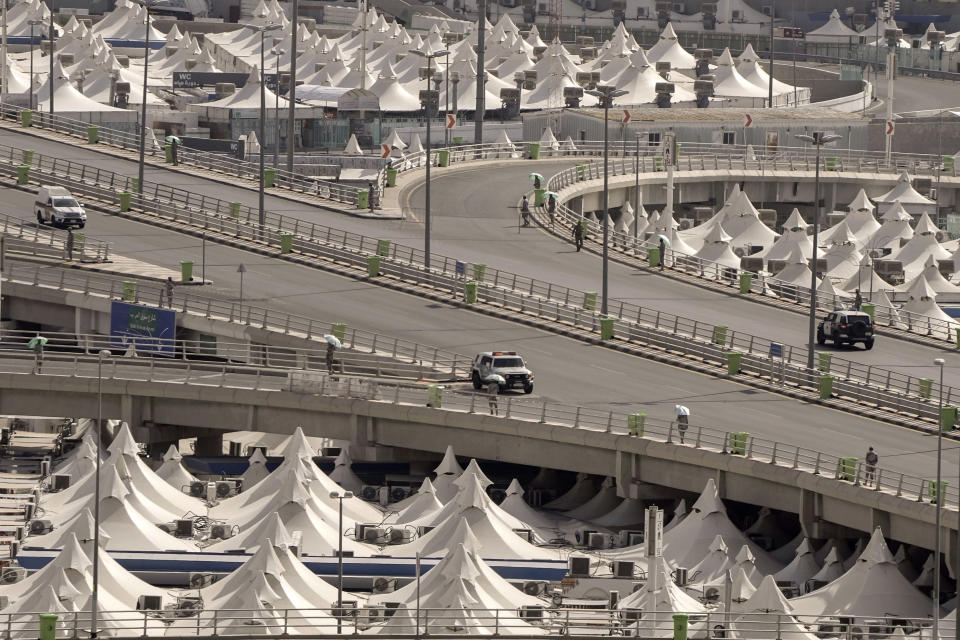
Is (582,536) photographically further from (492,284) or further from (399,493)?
A: (492,284)

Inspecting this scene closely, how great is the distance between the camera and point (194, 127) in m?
141

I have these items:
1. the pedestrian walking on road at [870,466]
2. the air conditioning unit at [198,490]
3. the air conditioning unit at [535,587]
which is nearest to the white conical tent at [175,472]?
the air conditioning unit at [198,490]

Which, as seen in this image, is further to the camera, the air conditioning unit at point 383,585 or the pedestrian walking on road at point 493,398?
the pedestrian walking on road at point 493,398

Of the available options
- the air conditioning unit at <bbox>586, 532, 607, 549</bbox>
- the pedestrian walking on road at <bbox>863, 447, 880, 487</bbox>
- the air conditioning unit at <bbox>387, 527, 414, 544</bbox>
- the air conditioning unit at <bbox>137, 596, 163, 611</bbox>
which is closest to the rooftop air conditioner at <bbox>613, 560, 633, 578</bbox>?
the air conditioning unit at <bbox>586, 532, 607, 549</bbox>

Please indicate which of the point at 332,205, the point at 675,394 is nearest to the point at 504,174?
the point at 332,205

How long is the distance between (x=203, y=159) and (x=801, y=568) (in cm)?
5738

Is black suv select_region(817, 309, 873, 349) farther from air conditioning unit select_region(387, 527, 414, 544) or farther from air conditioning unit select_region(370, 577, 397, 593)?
air conditioning unit select_region(370, 577, 397, 593)

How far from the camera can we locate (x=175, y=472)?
76438 millimetres

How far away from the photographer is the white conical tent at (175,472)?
7612 cm

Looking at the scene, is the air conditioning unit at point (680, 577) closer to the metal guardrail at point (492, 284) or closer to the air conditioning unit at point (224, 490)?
the metal guardrail at point (492, 284)

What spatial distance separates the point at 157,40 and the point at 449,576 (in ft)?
416

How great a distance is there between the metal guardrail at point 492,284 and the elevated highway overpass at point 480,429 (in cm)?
816

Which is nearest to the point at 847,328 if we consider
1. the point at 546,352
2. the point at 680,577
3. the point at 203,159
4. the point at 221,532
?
the point at 546,352

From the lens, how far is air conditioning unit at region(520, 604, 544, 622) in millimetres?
60531
